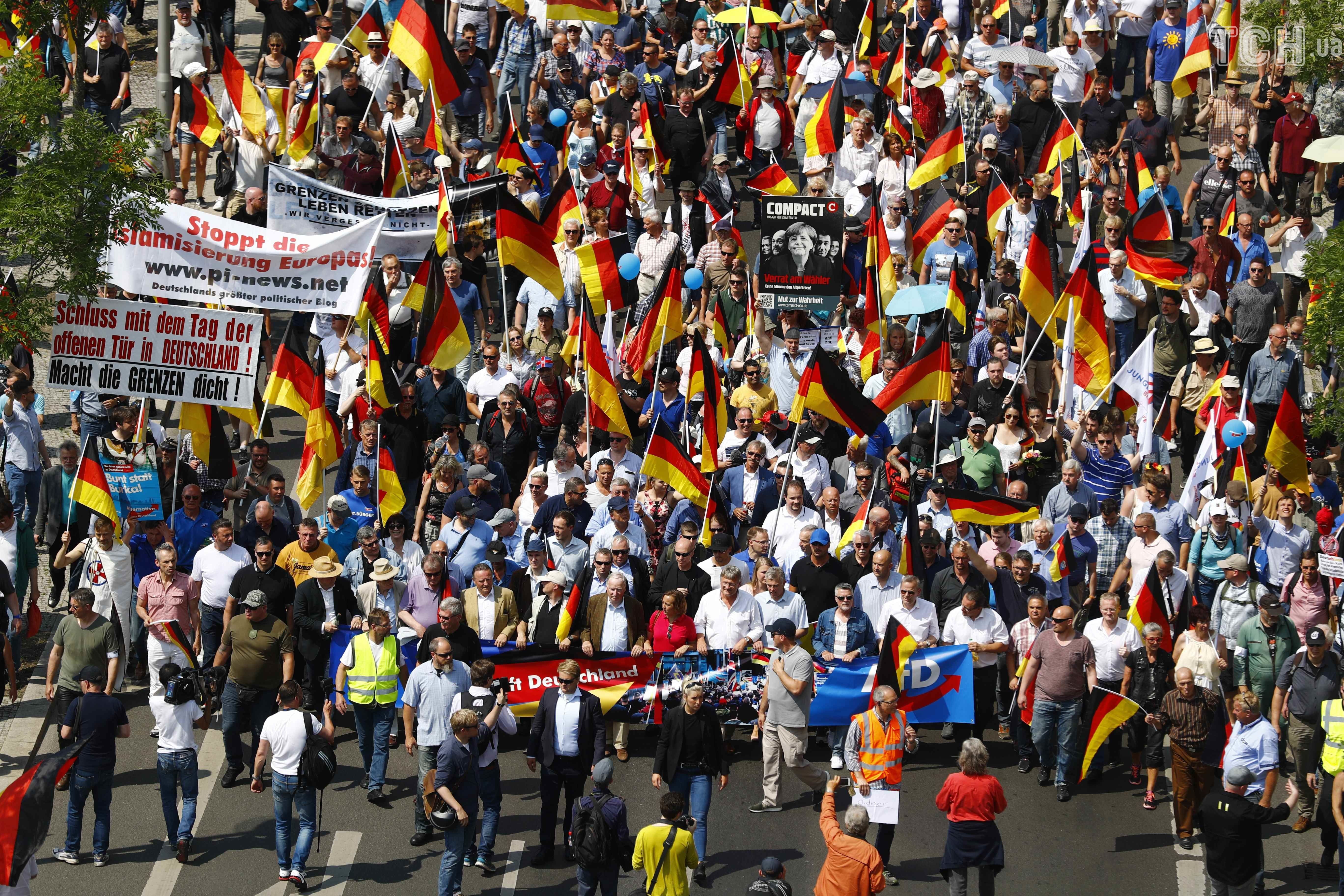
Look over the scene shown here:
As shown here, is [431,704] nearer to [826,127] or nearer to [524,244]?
[524,244]

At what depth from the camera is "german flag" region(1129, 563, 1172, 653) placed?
17.5 meters

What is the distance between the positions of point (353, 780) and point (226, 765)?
1.07m

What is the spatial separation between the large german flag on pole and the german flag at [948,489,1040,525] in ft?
18.6

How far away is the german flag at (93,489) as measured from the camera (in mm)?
18281

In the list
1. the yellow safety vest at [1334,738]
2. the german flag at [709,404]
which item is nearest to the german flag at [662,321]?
the german flag at [709,404]

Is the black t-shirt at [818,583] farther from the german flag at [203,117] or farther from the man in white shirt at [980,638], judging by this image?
the german flag at [203,117]

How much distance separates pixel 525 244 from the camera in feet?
70.8

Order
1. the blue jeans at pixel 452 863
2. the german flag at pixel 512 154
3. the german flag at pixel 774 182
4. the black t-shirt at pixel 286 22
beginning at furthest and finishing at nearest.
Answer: the black t-shirt at pixel 286 22 < the german flag at pixel 774 182 < the german flag at pixel 512 154 < the blue jeans at pixel 452 863

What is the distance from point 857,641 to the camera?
17.2 meters

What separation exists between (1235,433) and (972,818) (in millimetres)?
5939

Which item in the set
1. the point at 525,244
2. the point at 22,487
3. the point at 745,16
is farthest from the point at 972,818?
the point at 745,16

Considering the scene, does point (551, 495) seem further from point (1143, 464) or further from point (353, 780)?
point (1143, 464)

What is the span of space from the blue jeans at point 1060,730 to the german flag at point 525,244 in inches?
296

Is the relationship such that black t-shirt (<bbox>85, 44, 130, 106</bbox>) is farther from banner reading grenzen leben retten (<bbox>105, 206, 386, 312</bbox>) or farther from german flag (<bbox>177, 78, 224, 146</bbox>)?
banner reading grenzen leben retten (<bbox>105, 206, 386, 312</bbox>)
